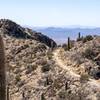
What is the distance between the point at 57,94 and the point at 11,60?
1727 cm

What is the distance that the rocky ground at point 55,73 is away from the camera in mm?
35188

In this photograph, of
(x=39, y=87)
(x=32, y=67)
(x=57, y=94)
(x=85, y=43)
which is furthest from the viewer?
(x=85, y=43)

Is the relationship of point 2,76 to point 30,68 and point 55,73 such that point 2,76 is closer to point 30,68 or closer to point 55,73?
point 55,73

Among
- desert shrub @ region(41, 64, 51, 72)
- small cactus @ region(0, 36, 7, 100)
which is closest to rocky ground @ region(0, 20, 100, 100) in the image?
desert shrub @ region(41, 64, 51, 72)

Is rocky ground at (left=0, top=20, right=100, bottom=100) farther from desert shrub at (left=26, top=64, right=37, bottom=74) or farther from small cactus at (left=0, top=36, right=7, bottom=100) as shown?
small cactus at (left=0, top=36, right=7, bottom=100)

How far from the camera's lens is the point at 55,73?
40.2 metres

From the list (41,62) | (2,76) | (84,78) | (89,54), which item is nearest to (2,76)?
(2,76)

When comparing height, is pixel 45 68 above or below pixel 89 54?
below

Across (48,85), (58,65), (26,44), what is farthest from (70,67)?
(26,44)

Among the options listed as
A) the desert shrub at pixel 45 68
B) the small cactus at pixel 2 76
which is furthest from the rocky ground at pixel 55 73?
the small cactus at pixel 2 76

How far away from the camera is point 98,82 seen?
3675 cm

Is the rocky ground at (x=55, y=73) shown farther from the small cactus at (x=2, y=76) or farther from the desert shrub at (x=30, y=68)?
the small cactus at (x=2, y=76)

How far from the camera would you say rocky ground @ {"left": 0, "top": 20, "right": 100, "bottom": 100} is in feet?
115

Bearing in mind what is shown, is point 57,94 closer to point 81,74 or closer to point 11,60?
point 81,74
